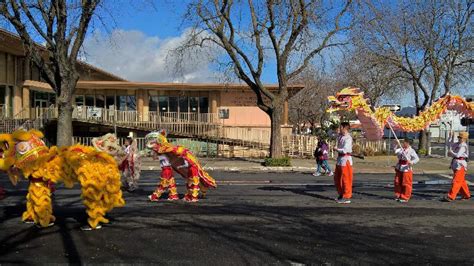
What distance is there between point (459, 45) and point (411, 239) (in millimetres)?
24902

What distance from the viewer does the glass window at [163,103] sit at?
113ft

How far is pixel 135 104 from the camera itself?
34.4 metres


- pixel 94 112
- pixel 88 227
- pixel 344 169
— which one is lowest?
pixel 88 227

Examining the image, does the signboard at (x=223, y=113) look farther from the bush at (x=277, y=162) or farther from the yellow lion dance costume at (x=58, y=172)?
the yellow lion dance costume at (x=58, y=172)

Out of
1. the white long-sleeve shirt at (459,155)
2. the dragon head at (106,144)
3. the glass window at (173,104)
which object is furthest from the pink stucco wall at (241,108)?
the dragon head at (106,144)

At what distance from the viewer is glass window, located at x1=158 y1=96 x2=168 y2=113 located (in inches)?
1352

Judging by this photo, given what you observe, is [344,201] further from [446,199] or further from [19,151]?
[19,151]

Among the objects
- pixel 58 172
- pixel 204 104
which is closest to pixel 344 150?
pixel 58 172

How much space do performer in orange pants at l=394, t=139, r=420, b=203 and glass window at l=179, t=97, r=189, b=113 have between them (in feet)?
80.5

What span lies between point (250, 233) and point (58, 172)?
10.4ft

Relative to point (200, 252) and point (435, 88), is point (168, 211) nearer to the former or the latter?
point (200, 252)

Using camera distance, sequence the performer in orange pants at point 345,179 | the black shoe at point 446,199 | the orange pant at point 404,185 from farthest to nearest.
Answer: the black shoe at point 446,199 → the orange pant at point 404,185 → the performer in orange pants at point 345,179

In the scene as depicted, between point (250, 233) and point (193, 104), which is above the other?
point (193, 104)

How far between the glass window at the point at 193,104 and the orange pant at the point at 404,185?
958 inches
